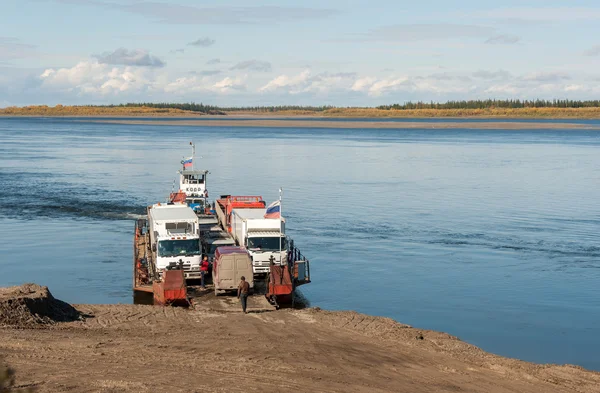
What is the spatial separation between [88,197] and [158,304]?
38512mm

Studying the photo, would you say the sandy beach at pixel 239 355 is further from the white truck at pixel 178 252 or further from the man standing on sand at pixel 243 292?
the white truck at pixel 178 252

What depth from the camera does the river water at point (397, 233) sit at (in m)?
33.7

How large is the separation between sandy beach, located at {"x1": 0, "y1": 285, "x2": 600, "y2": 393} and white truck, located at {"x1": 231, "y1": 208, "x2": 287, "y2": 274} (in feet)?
17.9

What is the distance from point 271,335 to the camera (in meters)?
26.9

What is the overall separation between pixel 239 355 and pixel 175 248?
12.6 metres

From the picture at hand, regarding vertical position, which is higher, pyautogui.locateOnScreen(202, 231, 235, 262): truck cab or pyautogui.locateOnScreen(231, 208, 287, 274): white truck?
pyautogui.locateOnScreen(231, 208, 287, 274): white truck

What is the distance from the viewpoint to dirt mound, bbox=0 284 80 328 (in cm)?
2673

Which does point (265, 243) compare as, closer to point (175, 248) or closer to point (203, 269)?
point (203, 269)

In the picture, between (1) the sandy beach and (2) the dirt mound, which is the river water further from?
(2) the dirt mound

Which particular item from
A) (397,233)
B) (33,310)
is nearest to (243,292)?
(33,310)

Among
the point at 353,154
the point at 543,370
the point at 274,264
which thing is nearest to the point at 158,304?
the point at 274,264

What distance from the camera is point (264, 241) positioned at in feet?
120

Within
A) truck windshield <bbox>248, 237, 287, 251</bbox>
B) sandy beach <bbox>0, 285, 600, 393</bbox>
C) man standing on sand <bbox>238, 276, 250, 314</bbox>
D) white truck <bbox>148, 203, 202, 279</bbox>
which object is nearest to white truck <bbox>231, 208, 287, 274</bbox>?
truck windshield <bbox>248, 237, 287, 251</bbox>

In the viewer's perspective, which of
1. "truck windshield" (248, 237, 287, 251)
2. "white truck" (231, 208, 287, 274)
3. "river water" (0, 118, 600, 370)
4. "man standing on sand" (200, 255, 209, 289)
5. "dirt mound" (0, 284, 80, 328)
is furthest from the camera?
"truck windshield" (248, 237, 287, 251)
